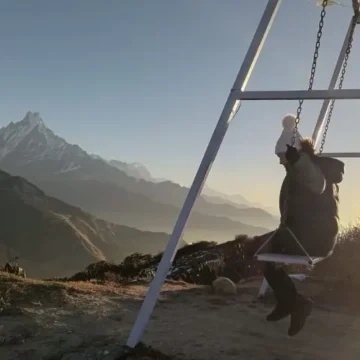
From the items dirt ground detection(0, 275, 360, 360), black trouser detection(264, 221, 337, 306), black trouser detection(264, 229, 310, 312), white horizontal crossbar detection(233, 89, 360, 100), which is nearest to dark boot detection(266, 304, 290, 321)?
black trouser detection(264, 229, 310, 312)

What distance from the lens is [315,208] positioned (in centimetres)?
498

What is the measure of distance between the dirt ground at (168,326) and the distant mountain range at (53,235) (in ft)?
390

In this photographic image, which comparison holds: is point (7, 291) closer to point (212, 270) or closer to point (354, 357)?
point (354, 357)

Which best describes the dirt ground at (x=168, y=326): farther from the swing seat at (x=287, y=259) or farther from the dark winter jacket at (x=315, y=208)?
the dark winter jacket at (x=315, y=208)

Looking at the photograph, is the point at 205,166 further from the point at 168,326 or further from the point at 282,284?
the point at 168,326

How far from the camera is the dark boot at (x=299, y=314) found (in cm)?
525

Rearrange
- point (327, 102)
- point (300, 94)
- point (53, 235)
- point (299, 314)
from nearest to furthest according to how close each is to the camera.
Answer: point (300, 94) < point (299, 314) < point (327, 102) < point (53, 235)

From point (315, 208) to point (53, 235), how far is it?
5793 inches

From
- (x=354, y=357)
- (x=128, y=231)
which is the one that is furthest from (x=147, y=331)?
(x=128, y=231)

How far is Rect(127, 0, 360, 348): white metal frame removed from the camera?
169 inches

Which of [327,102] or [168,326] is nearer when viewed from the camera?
[168,326]

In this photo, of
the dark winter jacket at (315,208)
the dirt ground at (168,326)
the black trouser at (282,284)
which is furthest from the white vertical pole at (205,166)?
the black trouser at (282,284)

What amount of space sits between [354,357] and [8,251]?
143 m

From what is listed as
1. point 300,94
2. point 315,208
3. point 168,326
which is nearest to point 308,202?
point 315,208
